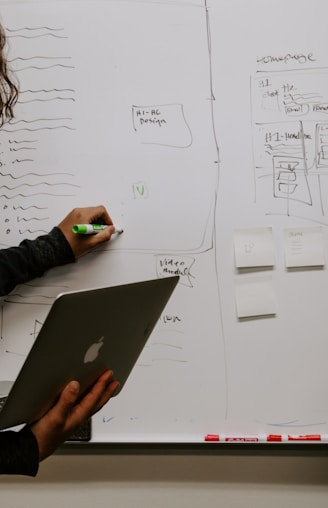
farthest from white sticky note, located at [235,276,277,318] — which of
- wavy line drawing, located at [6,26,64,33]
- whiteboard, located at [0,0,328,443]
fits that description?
wavy line drawing, located at [6,26,64,33]

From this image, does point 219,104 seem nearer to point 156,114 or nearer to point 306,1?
point 156,114

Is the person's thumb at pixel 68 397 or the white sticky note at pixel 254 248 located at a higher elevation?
the white sticky note at pixel 254 248

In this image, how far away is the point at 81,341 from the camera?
796 mm

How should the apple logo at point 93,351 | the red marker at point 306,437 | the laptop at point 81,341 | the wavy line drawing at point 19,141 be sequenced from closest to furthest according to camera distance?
1. the laptop at point 81,341
2. the apple logo at point 93,351
3. the red marker at point 306,437
4. the wavy line drawing at point 19,141

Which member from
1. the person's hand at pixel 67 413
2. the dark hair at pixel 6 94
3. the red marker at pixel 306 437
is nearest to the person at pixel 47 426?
the person's hand at pixel 67 413

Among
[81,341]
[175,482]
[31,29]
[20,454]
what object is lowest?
[175,482]

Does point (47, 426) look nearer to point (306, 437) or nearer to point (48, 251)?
point (48, 251)

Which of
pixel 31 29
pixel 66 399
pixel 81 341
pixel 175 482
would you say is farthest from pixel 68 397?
pixel 31 29

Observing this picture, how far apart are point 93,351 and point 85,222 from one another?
46 cm

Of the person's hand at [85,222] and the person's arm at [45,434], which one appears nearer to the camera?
the person's arm at [45,434]

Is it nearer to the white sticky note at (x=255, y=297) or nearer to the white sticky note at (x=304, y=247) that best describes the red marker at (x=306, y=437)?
the white sticky note at (x=255, y=297)

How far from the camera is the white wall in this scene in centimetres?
125

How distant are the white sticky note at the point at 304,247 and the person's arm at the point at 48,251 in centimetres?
44

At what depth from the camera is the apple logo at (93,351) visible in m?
0.84
